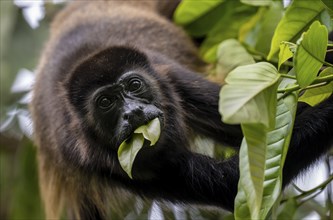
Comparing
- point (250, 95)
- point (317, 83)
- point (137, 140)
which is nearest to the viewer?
point (250, 95)

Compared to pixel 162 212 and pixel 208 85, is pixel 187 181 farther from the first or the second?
pixel 208 85

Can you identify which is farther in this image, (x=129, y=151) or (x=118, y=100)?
(x=118, y=100)

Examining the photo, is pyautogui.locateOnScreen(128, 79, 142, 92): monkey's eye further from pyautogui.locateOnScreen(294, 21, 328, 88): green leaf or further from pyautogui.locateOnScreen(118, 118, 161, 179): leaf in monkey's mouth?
pyautogui.locateOnScreen(294, 21, 328, 88): green leaf

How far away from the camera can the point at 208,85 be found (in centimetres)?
360

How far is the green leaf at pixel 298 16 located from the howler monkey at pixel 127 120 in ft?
1.71

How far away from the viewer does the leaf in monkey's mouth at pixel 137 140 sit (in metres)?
2.35

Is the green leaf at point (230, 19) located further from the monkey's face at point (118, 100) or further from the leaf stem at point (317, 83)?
the leaf stem at point (317, 83)

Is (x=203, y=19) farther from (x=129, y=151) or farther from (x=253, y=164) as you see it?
(x=253, y=164)

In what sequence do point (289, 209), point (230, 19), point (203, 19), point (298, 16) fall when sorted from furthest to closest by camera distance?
point (203, 19) < point (230, 19) < point (289, 209) < point (298, 16)

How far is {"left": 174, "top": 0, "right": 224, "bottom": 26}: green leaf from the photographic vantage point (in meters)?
3.47

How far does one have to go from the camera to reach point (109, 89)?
3.26 meters

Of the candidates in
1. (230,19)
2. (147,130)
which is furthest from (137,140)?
(230,19)

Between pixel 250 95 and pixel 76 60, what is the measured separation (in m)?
2.33

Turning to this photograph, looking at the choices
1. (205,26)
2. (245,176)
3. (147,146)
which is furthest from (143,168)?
(245,176)
